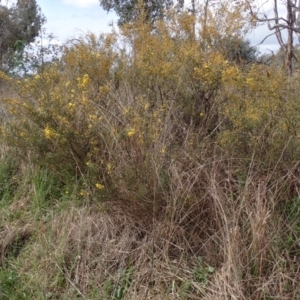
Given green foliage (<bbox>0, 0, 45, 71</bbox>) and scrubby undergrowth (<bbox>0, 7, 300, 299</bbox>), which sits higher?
green foliage (<bbox>0, 0, 45, 71</bbox>)

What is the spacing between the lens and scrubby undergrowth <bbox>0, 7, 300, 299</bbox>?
3008 millimetres

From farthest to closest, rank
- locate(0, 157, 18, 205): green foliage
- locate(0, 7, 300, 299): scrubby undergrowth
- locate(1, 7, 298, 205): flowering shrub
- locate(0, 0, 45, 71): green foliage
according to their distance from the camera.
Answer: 1. locate(0, 0, 45, 71): green foliage
2. locate(0, 157, 18, 205): green foliage
3. locate(1, 7, 298, 205): flowering shrub
4. locate(0, 7, 300, 299): scrubby undergrowth

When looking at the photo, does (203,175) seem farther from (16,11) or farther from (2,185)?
(16,11)

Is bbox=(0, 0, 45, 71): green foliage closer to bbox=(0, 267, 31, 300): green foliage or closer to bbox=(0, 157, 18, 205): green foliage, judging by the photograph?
bbox=(0, 157, 18, 205): green foliage

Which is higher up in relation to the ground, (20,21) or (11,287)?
(20,21)

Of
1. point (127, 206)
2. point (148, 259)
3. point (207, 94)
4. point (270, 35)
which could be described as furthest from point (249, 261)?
point (270, 35)

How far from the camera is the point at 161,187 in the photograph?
3260 millimetres

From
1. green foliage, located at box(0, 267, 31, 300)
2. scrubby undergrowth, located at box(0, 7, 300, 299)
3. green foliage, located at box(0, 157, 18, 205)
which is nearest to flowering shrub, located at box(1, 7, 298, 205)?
scrubby undergrowth, located at box(0, 7, 300, 299)

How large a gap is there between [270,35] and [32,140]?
5.85 metres

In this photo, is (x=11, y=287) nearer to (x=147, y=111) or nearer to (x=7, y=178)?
(x=7, y=178)

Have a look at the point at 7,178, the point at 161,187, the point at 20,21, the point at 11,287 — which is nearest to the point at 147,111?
the point at 161,187

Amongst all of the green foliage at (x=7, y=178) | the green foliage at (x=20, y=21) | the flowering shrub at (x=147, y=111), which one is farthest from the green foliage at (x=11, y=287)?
the green foliage at (x=20, y=21)

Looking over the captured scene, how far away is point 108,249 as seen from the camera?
3.41m

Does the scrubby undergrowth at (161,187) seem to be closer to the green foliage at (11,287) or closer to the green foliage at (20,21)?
the green foliage at (11,287)
